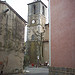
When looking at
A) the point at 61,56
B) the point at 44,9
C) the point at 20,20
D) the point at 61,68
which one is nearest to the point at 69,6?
the point at 61,56

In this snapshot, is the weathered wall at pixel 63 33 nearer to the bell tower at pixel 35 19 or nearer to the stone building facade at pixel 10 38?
the stone building facade at pixel 10 38

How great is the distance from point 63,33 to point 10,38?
941cm

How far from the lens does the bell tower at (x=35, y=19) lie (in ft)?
114

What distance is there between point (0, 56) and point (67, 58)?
8.79 meters

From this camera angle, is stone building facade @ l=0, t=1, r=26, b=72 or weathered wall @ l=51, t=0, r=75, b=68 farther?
stone building facade @ l=0, t=1, r=26, b=72

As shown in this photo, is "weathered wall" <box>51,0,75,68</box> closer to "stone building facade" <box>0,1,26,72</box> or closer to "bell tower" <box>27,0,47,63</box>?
"stone building facade" <box>0,1,26,72</box>

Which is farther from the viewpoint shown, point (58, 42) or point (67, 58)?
point (58, 42)

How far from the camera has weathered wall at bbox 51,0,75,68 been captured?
541 centimetres

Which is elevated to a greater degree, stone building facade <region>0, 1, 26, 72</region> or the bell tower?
the bell tower

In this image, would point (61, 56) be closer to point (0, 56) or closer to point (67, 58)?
point (67, 58)

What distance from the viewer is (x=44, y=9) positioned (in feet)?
124

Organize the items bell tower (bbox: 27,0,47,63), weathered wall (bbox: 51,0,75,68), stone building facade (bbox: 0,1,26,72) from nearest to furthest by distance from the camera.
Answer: weathered wall (bbox: 51,0,75,68), stone building facade (bbox: 0,1,26,72), bell tower (bbox: 27,0,47,63)

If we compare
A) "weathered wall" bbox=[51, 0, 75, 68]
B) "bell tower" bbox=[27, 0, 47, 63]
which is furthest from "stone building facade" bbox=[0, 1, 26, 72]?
"bell tower" bbox=[27, 0, 47, 63]

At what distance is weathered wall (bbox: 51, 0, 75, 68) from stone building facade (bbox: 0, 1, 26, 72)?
318 inches
